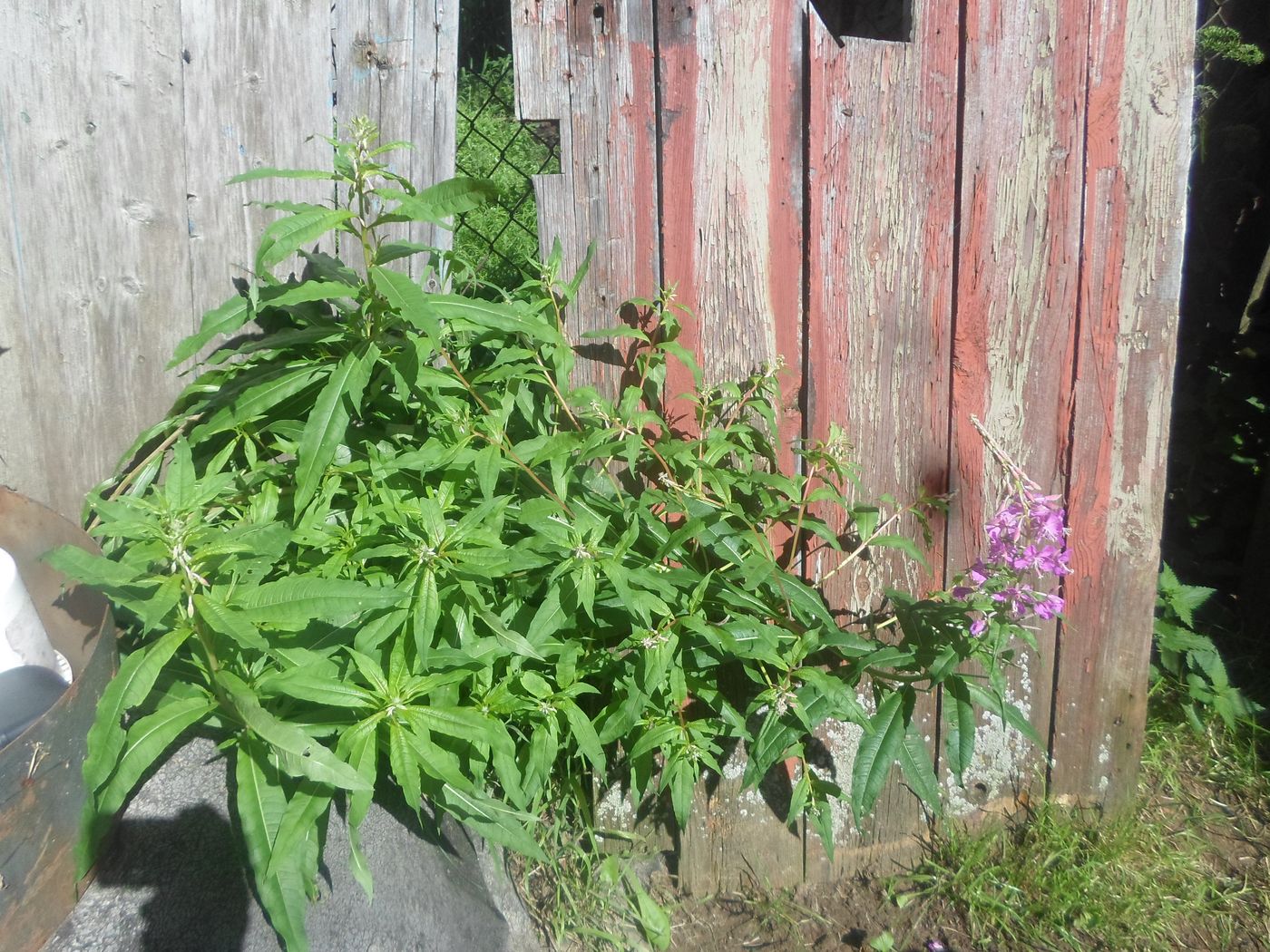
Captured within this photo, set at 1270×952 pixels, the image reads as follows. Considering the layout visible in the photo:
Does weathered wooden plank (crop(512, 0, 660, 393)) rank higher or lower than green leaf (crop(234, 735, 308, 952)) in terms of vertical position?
higher

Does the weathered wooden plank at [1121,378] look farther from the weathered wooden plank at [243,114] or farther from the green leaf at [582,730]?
the weathered wooden plank at [243,114]

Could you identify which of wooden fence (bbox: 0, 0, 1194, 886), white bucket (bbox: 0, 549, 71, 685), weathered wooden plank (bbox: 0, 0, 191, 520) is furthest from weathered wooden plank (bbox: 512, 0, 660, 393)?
white bucket (bbox: 0, 549, 71, 685)

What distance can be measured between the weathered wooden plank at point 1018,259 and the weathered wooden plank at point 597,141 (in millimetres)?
831

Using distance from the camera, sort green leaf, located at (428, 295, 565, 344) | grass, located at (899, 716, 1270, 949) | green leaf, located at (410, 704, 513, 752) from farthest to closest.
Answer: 1. grass, located at (899, 716, 1270, 949)
2. green leaf, located at (428, 295, 565, 344)
3. green leaf, located at (410, 704, 513, 752)

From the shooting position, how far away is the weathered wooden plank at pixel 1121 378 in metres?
2.42

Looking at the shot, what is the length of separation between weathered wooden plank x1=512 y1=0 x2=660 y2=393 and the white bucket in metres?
1.37

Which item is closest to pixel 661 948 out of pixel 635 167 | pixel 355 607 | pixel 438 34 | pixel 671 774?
pixel 671 774

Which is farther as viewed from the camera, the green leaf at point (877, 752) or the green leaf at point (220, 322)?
the green leaf at point (877, 752)

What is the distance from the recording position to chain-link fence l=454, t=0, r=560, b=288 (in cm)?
397

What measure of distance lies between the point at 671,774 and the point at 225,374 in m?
1.45

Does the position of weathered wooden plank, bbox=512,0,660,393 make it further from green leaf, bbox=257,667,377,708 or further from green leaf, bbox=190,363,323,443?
green leaf, bbox=257,667,377,708

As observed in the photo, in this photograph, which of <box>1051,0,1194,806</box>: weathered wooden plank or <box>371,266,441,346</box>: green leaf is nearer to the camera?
<box>371,266,441,346</box>: green leaf

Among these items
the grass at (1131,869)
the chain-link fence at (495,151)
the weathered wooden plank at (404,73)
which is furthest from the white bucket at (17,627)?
the grass at (1131,869)

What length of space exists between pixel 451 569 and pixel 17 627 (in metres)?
0.97
